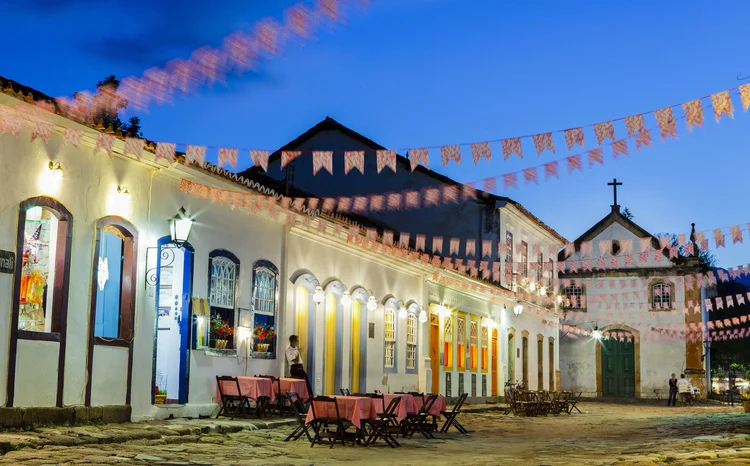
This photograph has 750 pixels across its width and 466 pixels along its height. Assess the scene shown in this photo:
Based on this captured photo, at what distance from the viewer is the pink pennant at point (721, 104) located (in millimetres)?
10875

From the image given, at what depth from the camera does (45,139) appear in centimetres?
1184

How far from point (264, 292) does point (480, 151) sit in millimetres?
6702

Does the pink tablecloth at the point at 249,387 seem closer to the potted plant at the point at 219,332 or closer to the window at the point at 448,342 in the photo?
the potted plant at the point at 219,332

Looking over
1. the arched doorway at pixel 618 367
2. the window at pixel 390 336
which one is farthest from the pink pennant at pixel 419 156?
the arched doorway at pixel 618 367

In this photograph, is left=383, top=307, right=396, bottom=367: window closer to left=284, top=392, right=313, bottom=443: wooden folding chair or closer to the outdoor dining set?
the outdoor dining set

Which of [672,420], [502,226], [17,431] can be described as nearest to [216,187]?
[17,431]

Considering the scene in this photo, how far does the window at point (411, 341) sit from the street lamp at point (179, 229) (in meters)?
11.3

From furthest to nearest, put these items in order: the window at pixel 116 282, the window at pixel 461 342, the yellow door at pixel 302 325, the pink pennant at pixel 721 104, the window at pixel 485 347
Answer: the window at pixel 485 347 → the window at pixel 461 342 → the yellow door at pixel 302 325 → the window at pixel 116 282 → the pink pennant at pixel 721 104

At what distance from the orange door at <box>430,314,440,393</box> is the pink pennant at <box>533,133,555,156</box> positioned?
14.9 m

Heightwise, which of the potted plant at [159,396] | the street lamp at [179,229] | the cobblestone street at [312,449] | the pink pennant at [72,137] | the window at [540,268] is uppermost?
the window at [540,268]

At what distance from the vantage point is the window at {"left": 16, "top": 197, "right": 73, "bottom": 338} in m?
12.1

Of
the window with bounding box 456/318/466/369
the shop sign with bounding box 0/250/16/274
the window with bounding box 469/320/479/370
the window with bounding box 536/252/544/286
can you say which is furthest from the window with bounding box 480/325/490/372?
the shop sign with bounding box 0/250/16/274

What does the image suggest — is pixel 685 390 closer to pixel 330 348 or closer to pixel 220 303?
pixel 330 348

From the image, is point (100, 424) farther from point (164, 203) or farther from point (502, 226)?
point (502, 226)
